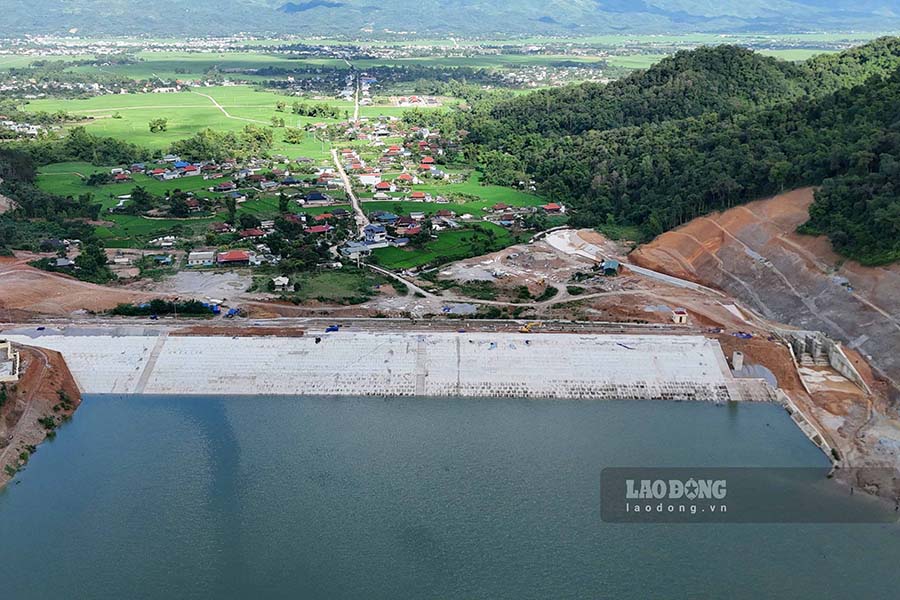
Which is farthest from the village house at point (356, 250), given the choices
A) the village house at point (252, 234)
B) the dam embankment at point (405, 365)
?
the dam embankment at point (405, 365)

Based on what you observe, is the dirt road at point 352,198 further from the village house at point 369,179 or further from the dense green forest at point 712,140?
the dense green forest at point 712,140

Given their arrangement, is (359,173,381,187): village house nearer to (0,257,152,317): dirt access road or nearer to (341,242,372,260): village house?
(341,242,372,260): village house

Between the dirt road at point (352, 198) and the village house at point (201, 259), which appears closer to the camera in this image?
the village house at point (201, 259)

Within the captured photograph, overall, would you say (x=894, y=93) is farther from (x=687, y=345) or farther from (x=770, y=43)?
(x=770, y=43)

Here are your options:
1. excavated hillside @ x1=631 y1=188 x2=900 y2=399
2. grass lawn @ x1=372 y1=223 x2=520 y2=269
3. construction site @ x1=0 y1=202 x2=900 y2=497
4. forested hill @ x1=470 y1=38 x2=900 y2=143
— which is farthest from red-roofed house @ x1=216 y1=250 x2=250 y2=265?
forested hill @ x1=470 y1=38 x2=900 y2=143

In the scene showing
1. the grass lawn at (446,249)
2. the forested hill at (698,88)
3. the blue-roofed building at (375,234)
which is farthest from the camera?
the forested hill at (698,88)

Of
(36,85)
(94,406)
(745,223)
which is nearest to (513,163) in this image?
(745,223)

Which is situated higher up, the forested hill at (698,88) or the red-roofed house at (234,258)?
the forested hill at (698,88)

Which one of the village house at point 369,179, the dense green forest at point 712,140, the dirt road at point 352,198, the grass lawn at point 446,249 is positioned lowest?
the dirt road at point 352,198
